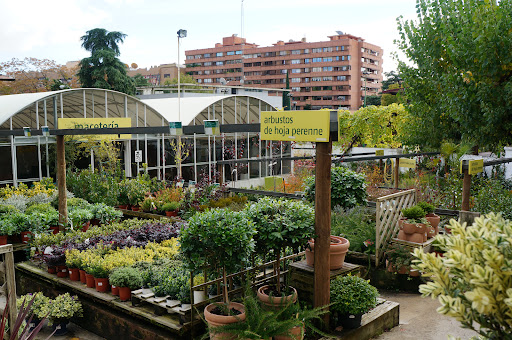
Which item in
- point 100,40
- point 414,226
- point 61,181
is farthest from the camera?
point 100,40

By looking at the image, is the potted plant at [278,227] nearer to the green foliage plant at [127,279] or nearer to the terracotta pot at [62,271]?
the green foliage plant at [127,279]

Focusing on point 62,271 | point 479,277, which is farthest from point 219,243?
point 62,271

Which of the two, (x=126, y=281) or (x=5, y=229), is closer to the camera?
(x=126, y=281)

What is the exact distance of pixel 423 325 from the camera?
4762mm

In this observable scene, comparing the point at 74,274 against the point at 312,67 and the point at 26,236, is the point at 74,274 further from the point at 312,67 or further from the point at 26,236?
the point at 312,67

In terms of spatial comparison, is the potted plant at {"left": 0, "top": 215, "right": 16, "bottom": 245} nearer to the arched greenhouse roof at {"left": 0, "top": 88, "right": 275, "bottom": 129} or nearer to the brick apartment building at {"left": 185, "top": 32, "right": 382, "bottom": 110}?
the arched greenhouse roof at {"left": 0, "top": 88, "right": 275, "bottom": 129}

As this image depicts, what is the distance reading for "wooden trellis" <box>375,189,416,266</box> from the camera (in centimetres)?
590

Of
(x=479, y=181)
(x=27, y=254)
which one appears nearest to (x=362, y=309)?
(x=27, y=254)

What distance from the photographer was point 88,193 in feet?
32.5

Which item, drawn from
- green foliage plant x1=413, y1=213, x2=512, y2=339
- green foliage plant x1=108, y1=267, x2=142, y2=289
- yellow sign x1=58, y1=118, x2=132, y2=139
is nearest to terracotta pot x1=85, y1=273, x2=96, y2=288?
green foliage plant x1=108, y1=267, x2=142, y2=289

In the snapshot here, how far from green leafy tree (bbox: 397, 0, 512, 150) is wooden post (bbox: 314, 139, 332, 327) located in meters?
5.17

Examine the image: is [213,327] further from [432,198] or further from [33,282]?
[432,198]

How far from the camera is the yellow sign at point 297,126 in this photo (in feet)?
11.8

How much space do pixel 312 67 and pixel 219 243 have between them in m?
58.5
